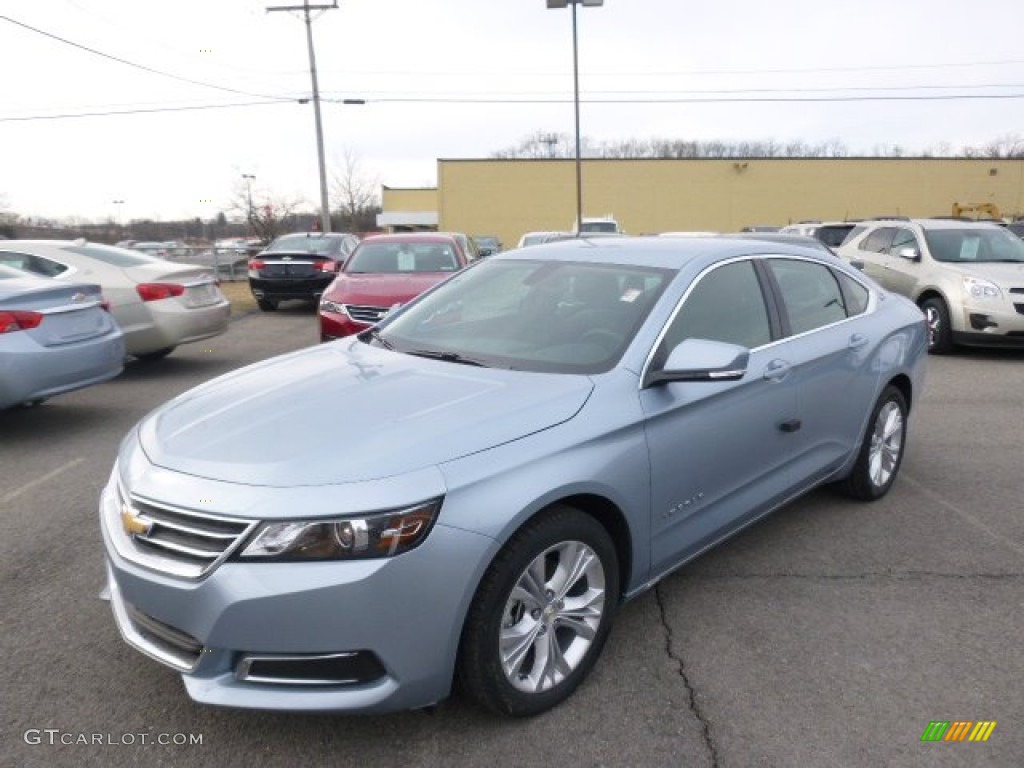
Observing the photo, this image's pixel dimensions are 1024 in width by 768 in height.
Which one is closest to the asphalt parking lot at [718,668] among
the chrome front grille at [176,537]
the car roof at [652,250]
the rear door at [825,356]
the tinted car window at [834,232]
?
the rear door at [825,356]

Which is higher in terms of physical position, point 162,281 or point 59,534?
point 162,281

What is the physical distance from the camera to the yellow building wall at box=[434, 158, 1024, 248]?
142 ft

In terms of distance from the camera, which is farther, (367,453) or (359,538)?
(367,453)

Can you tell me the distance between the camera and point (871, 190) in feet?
143

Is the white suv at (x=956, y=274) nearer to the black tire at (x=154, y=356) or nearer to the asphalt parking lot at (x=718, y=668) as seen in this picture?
the asphalt parking lot at (x=718, y=668)

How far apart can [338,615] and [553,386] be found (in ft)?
3.65

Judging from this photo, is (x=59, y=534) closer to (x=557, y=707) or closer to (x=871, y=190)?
(x=557, y=707)

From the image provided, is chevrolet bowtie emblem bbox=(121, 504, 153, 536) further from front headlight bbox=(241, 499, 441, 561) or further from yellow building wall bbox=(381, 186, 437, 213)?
yellow building wall bbox=(381, 186, 437, 213)

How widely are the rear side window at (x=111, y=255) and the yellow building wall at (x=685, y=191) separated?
117ft

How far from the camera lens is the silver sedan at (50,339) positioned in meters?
5.67

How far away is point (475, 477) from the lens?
2.33 metres

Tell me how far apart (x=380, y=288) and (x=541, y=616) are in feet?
20.9

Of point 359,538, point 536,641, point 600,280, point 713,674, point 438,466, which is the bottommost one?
point 713,674

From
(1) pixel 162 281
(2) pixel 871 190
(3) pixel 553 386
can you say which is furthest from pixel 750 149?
(3) pixel 553 386
